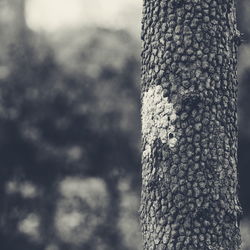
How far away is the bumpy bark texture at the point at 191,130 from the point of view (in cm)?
250

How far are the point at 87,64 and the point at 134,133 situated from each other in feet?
4.64

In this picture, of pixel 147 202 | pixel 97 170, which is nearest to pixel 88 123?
pixel 97 170

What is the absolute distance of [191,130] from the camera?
8.35ft

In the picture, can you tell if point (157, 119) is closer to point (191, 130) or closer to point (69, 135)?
point (191, 130)

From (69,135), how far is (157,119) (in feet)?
25.6

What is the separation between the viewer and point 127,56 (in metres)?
10.0

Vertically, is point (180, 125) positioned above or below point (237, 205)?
above

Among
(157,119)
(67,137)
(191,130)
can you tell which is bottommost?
(191,130)

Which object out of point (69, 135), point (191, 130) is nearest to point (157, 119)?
point (191, 130)

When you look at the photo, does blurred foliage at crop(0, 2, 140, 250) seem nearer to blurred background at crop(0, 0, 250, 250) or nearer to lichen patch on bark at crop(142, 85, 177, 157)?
blurred background at crop(0, 0, 250, 250)

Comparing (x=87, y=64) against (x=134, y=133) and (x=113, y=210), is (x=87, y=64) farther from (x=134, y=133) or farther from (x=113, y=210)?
(x=113, y=210)

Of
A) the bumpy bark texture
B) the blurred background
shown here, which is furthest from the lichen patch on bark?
the blurred background

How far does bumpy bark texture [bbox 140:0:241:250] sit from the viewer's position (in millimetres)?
2502

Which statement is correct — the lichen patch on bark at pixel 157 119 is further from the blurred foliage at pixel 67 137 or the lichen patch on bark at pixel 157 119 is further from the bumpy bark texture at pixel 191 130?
the blurred foliage at pixel 67 137
